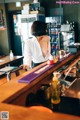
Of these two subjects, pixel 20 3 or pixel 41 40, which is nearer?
pixel 41 40

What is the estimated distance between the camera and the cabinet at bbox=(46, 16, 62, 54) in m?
6.46

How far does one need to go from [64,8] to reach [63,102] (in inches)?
213

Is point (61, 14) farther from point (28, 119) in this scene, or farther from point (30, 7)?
point (28, 119)

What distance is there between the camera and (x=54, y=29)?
6555mm

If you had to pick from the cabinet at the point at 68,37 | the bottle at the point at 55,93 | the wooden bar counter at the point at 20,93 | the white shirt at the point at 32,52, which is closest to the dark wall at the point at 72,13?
the cabinet at the point at 68,37

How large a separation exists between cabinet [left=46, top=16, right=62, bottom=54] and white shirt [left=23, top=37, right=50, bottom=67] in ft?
10.3

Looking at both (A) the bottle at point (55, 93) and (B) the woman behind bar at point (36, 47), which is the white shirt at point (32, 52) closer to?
(B) the woman behind bar at point (36, 47)

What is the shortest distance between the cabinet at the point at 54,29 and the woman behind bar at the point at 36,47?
9.95 feet

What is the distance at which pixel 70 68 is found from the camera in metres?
2.77

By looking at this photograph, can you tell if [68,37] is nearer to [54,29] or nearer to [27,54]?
[54,29]

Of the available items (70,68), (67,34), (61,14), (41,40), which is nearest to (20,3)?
(61,14)

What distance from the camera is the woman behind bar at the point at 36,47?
124 inches

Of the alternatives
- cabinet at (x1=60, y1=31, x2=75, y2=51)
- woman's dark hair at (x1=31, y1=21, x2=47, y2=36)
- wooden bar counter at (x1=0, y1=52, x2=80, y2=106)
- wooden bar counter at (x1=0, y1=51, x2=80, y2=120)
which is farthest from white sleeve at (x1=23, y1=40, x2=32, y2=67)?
cabinet at (x1=60, y1=31, x2=75, y2=51)

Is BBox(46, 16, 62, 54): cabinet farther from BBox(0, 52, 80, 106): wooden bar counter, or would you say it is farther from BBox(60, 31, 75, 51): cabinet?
BBox(0, 52, 80, 106): wooden bar counter
